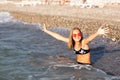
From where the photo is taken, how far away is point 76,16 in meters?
21.5

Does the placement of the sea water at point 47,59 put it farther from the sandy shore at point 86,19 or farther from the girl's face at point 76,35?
the sandy shore at point 86,19

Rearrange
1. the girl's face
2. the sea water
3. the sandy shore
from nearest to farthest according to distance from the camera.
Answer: the girl's face < the sea water < the sandy shore

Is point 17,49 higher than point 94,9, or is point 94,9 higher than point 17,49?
point 94,9

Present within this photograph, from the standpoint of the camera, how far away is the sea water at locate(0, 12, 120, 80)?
8876mm

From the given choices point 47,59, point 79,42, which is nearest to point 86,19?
point 47,59

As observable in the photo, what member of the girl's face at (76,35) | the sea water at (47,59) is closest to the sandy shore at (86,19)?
the sea water at (47,59)

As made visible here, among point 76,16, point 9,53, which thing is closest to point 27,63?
point 9,53

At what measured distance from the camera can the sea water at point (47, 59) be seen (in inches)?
349

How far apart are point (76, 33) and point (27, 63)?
2681 mm

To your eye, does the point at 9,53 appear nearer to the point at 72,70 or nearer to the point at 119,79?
the point at 72,70

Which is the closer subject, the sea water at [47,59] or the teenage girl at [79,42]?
the teenage girl at [79,42]

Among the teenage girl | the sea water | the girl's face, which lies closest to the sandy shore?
the sea water

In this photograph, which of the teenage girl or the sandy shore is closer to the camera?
the teenage girl

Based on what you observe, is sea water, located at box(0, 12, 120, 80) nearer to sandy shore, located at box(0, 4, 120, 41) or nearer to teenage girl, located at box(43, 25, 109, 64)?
teenage girl, located at box(43, 25, 109, 64)
